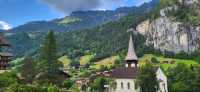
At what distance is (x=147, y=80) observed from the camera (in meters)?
95.2

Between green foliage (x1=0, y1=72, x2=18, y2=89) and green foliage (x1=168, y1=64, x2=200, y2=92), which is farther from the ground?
green foliage (x1=0, y1=72, x2=18, y2=89)

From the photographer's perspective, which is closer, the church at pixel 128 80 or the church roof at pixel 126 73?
the church at pixel 128 80

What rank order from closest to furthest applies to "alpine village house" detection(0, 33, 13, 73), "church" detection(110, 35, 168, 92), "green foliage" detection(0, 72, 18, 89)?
"green foliage" detection(0, 72, 18, 89) < "alpine village house" detection(0, 33, 13, 73) < "church" detection(110, 35, 168, 92)

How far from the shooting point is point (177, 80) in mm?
120875

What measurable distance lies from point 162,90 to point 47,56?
126 feet

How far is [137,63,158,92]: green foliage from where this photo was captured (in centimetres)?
9500

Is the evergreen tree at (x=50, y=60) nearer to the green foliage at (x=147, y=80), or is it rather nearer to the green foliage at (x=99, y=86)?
the green foliage at (x=147, y=80)

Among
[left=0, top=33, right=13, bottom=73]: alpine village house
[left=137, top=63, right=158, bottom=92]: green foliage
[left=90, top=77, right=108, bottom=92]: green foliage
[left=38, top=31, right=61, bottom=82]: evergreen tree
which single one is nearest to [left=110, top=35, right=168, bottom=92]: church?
[left=90, top=77, right=108, bottom=92]: green foliage

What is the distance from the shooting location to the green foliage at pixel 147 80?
9500cm

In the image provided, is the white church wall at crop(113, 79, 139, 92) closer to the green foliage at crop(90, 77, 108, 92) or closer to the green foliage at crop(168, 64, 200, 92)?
the green foliage at crop(90, 77, 108, 92)

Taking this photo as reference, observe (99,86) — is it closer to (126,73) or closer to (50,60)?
(126,73)

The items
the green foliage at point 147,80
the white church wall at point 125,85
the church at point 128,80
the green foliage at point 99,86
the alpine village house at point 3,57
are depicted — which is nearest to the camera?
the alpine village house at point 3,57

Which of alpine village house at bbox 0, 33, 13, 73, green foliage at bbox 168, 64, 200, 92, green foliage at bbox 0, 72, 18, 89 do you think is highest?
alpine village house at bbox 0, 33, 13, 73

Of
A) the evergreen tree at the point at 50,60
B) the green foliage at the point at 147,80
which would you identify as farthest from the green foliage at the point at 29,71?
the green foliage at the point at 147,80
